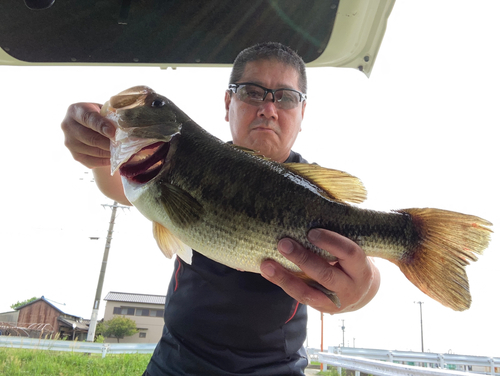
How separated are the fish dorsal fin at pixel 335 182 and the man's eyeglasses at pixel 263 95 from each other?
95 centimetres

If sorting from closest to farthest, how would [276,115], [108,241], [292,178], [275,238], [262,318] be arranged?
[275,238] < [292,178] < [262,318] < [276,115] < [108,241]

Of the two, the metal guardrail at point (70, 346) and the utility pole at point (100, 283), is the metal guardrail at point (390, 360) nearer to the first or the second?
the metal guardrail at point (70, 346)

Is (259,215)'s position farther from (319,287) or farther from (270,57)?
Answer: (270,57)

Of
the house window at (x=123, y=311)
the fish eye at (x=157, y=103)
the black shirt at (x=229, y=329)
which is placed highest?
the fish eye at (x=157, y=103)

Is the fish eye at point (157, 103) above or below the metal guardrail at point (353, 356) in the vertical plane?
above

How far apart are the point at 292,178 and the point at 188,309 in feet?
3.48

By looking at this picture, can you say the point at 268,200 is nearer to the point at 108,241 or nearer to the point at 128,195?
the point at 128,195

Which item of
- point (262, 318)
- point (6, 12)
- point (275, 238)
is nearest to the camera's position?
point (275, 238)

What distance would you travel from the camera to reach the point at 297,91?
8.38 ft

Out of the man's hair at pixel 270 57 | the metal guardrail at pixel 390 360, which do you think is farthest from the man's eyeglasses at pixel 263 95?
the metal guardrail at pixel 390 360

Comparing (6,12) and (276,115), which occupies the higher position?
(6,12)

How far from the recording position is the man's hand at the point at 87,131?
5.36 feet

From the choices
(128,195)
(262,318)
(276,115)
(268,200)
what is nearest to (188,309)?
(262,318)

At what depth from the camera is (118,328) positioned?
1174 inches
